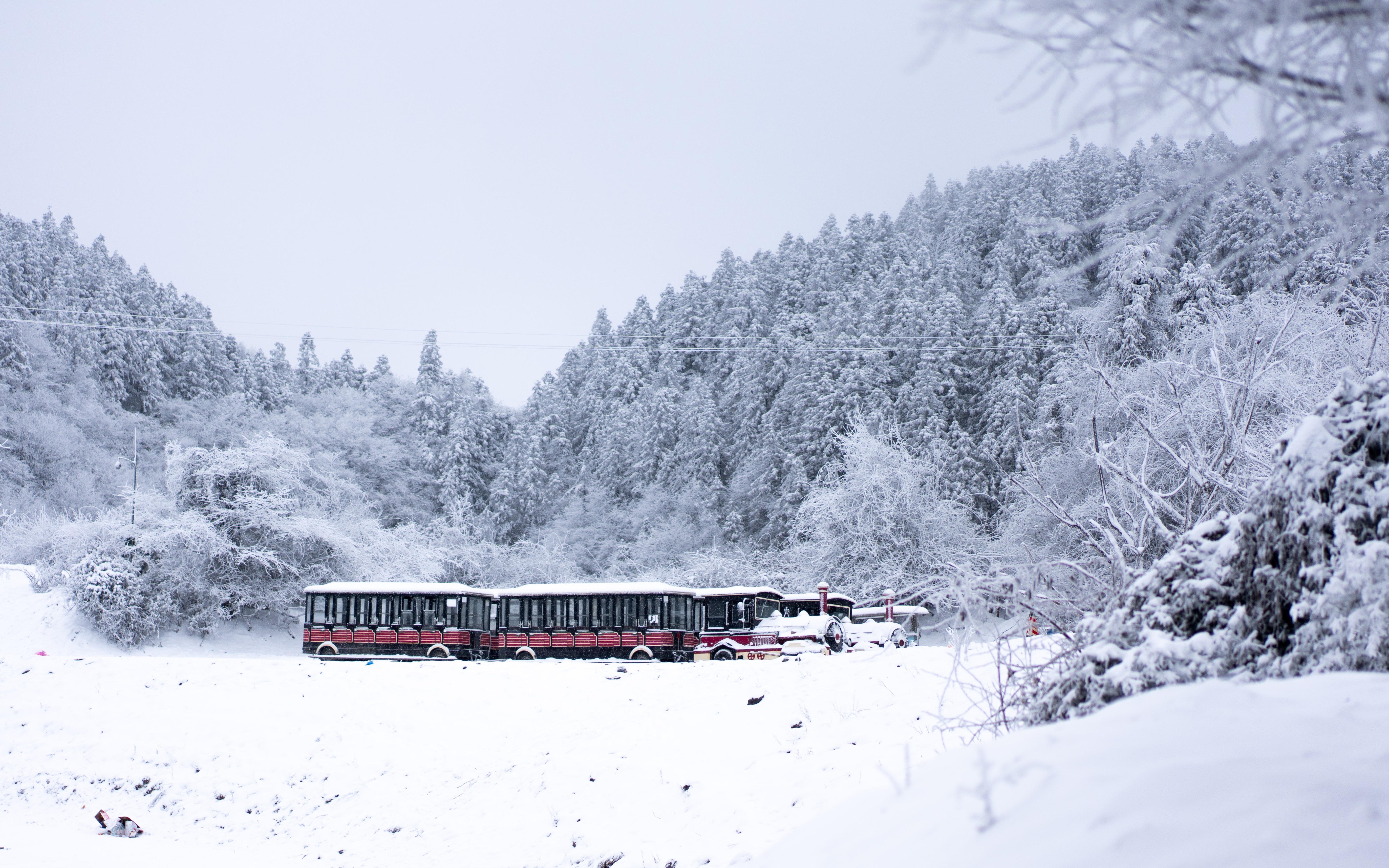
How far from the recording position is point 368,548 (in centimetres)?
3241

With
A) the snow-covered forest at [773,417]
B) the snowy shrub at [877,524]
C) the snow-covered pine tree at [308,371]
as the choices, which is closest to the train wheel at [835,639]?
the snow-covered forest at [773,417]

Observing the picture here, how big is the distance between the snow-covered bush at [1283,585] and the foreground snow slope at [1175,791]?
1.10 feet

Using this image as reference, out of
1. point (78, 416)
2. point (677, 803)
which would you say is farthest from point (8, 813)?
point (78, 416)

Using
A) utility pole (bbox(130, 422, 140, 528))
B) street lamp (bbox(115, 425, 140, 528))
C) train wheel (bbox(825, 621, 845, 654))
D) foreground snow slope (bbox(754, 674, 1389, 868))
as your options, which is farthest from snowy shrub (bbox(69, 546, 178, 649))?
foreground snow slope (bbox(754, 674, 1389, 868))

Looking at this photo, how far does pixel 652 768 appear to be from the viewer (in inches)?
446

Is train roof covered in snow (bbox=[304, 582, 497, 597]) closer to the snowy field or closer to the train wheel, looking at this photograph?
the snowy field

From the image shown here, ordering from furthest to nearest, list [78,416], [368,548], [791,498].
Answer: [78,416] < [791,498] < [368,548]

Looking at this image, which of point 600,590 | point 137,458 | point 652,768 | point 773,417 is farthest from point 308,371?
point 652,768

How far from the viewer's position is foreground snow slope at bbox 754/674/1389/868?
2.62 m

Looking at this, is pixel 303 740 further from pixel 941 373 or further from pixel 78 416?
pixel 78 416

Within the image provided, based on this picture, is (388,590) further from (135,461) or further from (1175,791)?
(1175,791)

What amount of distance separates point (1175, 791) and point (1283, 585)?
1.83 metres

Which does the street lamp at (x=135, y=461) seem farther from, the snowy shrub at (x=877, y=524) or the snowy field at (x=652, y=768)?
the snowy shrub at (x=877, y=524)

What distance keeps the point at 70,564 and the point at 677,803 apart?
24825mm
